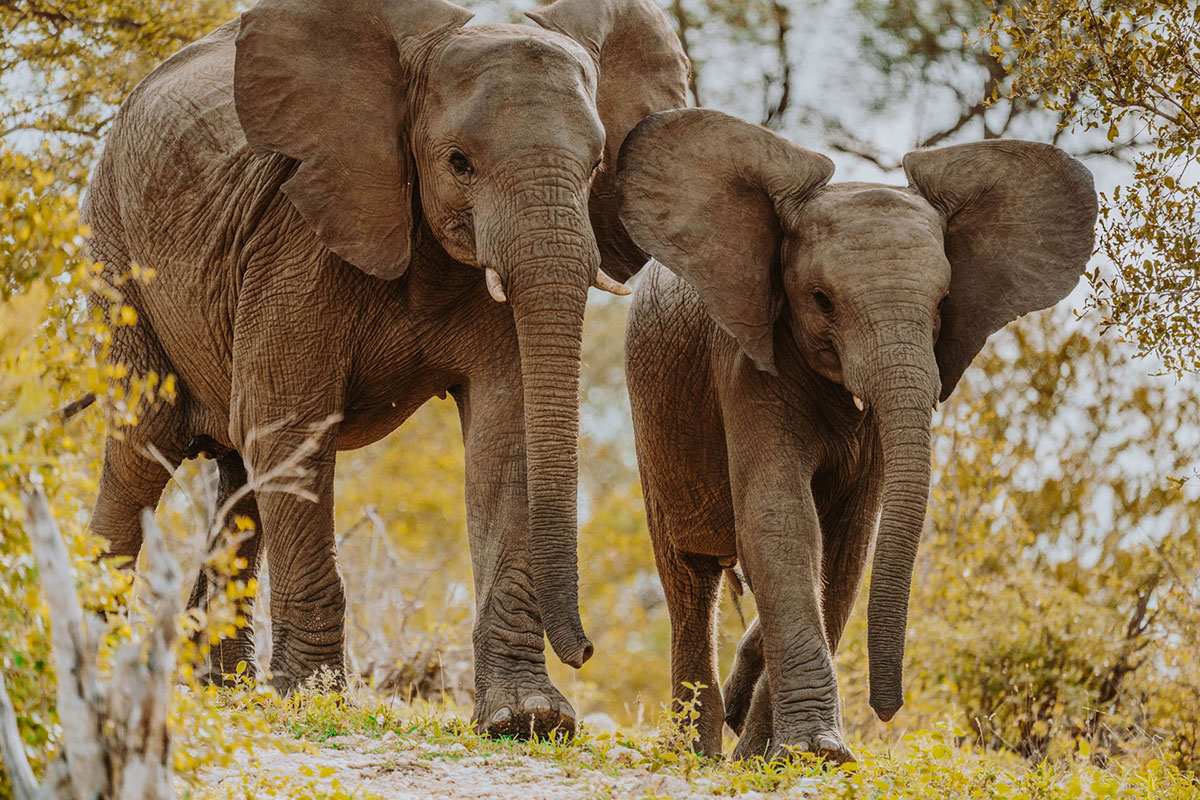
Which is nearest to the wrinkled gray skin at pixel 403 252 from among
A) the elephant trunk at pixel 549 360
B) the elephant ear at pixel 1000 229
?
the elephant trunk at pixel 549 360

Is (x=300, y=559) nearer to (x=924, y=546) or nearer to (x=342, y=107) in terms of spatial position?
(x=342, y=107)

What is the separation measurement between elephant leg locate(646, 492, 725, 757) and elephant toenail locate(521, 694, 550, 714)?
191cm

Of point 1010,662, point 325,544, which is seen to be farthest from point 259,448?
point 1010,662

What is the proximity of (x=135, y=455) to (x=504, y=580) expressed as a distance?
2709 millimetres

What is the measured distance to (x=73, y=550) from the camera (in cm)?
464

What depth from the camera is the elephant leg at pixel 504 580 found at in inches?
276

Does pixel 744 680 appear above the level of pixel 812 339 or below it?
below

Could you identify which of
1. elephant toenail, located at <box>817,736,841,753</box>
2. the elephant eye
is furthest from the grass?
the elephant eye

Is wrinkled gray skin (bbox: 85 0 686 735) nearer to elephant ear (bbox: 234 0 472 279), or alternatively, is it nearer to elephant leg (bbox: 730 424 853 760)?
elephant ear (bbox: 234 0 472 279)

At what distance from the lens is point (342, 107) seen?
751 centimetres

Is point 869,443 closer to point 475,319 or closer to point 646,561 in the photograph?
point 475,319

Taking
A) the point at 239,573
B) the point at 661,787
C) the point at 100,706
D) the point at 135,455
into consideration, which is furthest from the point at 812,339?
the point at 100,706

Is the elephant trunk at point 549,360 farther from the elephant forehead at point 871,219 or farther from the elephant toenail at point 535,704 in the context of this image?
the elephant forehead at point 871,219

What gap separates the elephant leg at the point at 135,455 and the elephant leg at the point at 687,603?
2.52 meters
